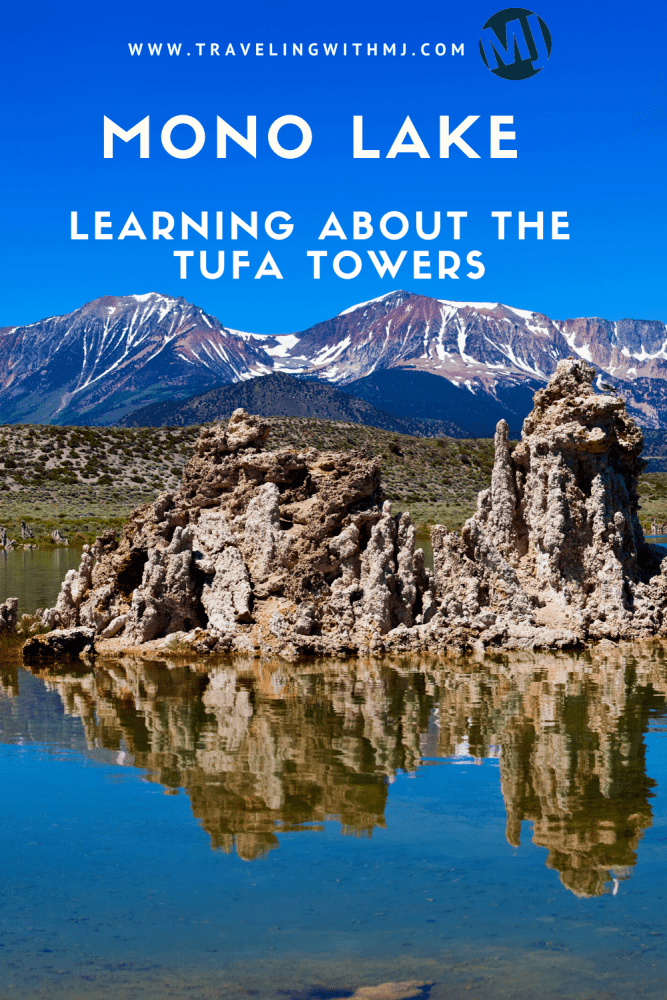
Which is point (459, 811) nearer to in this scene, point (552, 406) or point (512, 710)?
point (512, 710)

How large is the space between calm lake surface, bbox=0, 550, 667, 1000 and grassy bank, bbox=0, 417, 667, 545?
52.7 metres

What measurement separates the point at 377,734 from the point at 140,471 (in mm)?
93441

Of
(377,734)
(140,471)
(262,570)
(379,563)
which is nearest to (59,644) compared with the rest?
(262,570)

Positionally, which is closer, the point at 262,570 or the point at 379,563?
the point at 379,563

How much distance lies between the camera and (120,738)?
14633 mm

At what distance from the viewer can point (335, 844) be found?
404 inches

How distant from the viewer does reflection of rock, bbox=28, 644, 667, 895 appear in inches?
428

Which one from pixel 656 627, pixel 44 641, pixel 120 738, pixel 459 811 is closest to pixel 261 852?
pixel 459 811

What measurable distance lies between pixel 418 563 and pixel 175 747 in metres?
9.52

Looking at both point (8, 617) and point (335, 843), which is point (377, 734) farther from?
point (8, 617)

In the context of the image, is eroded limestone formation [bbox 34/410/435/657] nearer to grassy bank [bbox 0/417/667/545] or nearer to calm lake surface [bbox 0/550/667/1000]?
calm lake surface [bbox 0/550/667/1000]

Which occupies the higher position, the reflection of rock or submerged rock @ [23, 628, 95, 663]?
submerged rock @ [23, 628, 95, 663]

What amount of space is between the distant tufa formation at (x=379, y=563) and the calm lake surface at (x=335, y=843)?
419 centimetres

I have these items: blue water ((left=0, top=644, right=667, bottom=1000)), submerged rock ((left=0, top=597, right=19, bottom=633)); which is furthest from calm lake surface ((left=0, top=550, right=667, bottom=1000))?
submerged rock ((left=0, top=597, right=19, bottom=633))
